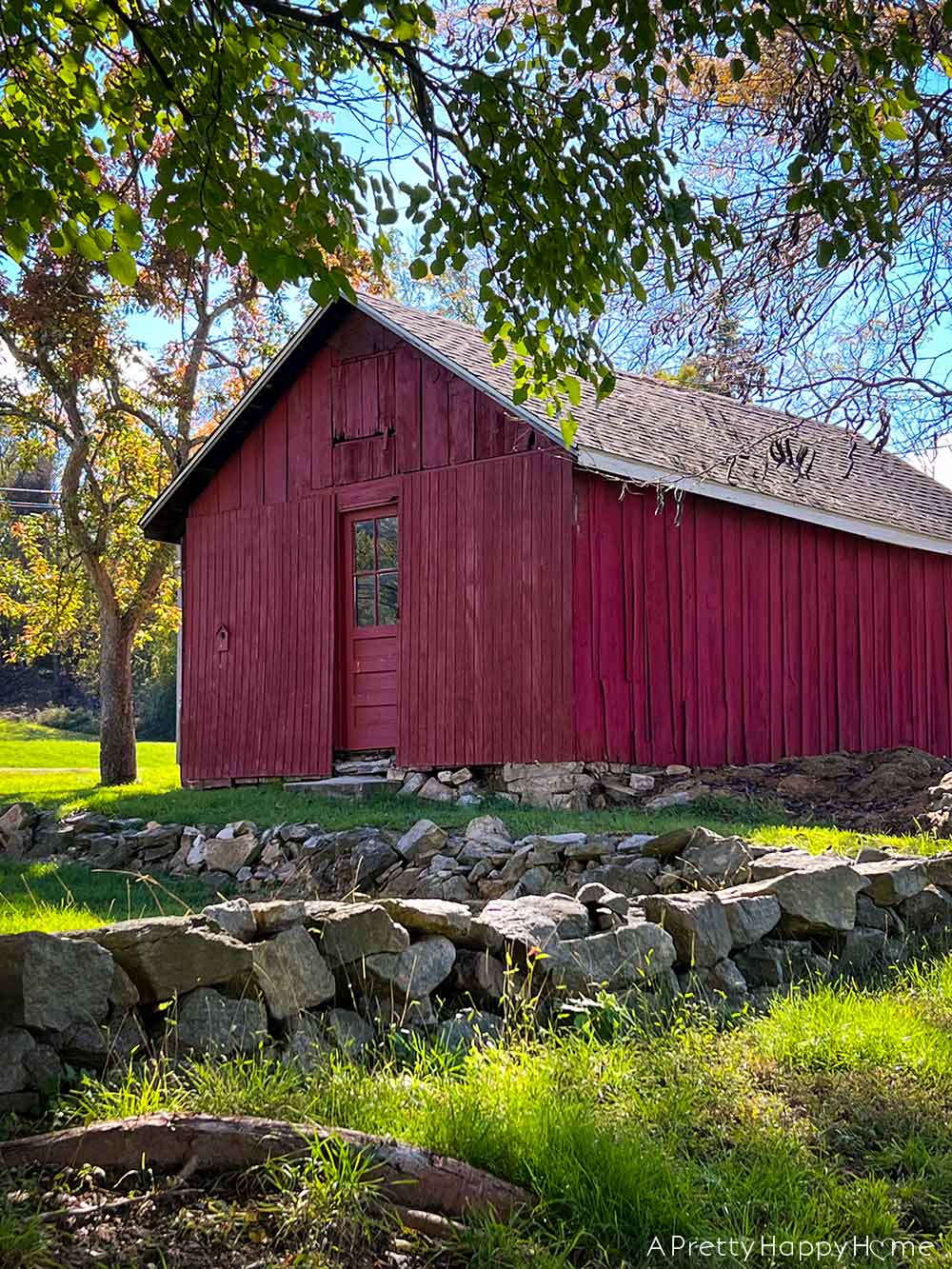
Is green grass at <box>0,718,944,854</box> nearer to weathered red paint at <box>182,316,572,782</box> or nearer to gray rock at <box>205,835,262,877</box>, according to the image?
gray rock at <box>205,835,262,877</box>

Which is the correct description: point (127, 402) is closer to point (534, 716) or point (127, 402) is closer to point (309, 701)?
point (309, 701)

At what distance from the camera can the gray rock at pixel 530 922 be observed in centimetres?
466

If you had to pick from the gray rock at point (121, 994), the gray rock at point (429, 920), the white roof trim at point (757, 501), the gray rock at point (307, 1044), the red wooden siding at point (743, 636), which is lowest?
the gray rock at point (307, 1044)

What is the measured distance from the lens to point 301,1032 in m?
4.07

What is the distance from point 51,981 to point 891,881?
404 cm

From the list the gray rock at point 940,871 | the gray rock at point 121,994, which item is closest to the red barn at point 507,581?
the gray rock at point 940,871

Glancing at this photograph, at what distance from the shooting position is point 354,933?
4.37m

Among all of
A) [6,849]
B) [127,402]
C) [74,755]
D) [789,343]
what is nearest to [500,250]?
[789,343]

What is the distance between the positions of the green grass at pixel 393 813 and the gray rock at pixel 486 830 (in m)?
0.16

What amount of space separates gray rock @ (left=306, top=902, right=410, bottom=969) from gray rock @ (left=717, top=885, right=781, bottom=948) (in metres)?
1.58

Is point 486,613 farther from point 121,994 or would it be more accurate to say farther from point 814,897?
point 121,994

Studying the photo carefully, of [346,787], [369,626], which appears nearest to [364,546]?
[369,626]

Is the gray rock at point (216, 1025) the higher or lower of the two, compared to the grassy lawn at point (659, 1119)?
higher

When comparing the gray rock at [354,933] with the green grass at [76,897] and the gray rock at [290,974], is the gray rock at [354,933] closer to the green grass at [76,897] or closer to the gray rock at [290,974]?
the gray rock at [290,974]
